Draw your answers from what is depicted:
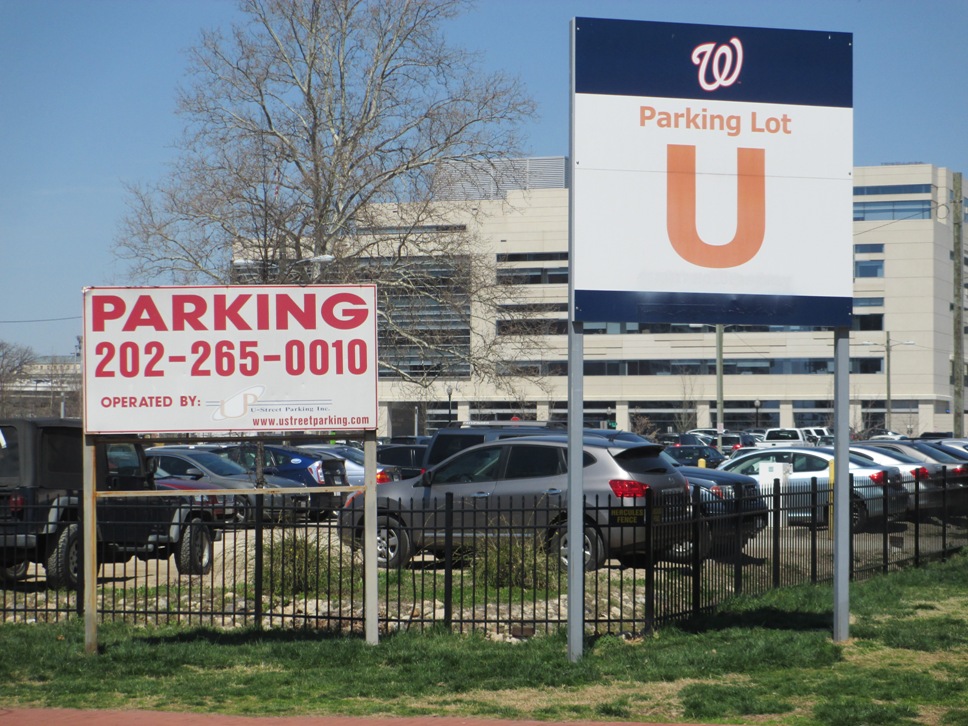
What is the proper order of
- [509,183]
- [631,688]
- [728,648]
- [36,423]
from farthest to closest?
1. [509,183]
2. [36,423]
3. [728,648]
4. [631,688]

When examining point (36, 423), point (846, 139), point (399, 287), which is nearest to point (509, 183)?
point (399, 287)

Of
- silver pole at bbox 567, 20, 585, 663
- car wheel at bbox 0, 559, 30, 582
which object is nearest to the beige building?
car wheel at bbox 0, 559, 30, 582

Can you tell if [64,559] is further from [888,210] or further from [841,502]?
[888,210]

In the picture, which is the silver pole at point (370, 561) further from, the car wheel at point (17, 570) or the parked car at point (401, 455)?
the parked car at point (401, 455)

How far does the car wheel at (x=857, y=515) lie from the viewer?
47.5 ft

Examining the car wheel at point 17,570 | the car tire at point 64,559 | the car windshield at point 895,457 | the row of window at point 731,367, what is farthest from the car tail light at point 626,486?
the row of window at point 731,367

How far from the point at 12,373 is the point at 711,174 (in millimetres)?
64456

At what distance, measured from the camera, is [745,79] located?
9.48 metres

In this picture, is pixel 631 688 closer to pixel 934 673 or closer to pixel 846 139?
pixel 934 673

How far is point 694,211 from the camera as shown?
934cm

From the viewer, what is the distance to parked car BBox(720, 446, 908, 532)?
12984 millimetres

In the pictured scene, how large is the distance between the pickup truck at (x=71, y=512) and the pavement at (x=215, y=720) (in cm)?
288

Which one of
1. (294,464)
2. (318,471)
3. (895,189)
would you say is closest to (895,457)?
(318,471)

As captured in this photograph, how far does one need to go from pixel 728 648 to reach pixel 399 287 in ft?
75.5
